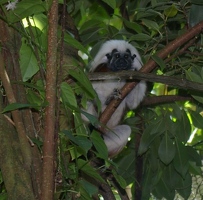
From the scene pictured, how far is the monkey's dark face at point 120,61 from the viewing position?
4328 mm

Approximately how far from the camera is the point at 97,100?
80.0 inches

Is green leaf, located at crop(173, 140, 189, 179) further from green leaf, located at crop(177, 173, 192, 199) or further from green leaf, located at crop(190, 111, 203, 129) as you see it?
green leaf, located at crop(190, 111, 203, 129)

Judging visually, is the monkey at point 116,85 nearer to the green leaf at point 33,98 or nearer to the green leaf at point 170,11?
the green leaf at point 170,11

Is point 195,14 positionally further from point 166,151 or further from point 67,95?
point 67,95

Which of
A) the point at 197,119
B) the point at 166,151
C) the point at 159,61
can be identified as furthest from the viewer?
the point at 197,119

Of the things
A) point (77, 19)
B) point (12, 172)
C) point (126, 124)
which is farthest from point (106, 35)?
point (12, 172)

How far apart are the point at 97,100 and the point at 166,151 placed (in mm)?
1389

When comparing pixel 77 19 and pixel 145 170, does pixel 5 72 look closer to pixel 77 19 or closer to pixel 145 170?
pixel 145 170

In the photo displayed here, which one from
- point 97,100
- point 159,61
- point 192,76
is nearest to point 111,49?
point 192,76

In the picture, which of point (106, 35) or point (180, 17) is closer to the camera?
point (180, 17)

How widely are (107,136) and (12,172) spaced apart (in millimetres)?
2938

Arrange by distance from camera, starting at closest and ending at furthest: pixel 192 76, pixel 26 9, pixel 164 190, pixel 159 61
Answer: pixel 26 9
pixel 159 61
pixel 192 76
pixel 164 190

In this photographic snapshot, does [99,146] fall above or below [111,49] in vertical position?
above

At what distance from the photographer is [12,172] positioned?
1.57 metres
